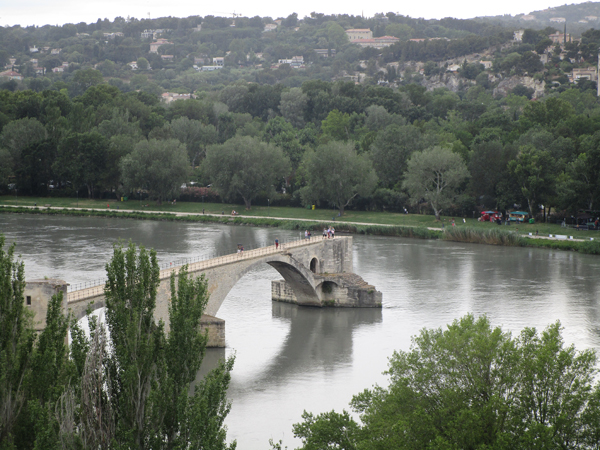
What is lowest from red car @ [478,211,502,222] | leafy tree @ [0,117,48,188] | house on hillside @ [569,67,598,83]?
red car @ [478,211,502,222]

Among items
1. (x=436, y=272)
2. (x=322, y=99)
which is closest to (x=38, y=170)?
(x=322, y=99)

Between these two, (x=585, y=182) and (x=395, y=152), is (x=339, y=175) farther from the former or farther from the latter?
(x=585, y=182)

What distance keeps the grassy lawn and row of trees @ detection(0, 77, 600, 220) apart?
1436 millimetres

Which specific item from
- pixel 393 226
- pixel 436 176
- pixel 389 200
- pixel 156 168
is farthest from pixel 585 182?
pixel 156 168

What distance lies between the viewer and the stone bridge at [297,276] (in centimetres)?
3319

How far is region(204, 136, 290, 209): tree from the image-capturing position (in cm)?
7825

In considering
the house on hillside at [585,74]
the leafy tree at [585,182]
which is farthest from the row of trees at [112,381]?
the house on hillside at [585,74]

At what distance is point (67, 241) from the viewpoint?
198 feet

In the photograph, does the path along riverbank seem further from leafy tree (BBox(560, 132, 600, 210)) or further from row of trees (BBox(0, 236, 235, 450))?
row of trees (BBox(0, 236, 235, 450))

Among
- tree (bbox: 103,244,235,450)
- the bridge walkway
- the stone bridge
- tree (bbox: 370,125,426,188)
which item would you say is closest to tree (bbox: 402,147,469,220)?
tree (bbox: 370,125,426,188)

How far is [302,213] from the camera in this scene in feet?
254

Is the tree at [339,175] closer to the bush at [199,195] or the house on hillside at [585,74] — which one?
the bush at [199,195]

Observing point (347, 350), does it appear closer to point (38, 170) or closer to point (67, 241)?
point (67, 241)

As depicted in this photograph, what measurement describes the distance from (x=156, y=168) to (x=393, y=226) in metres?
26.2
